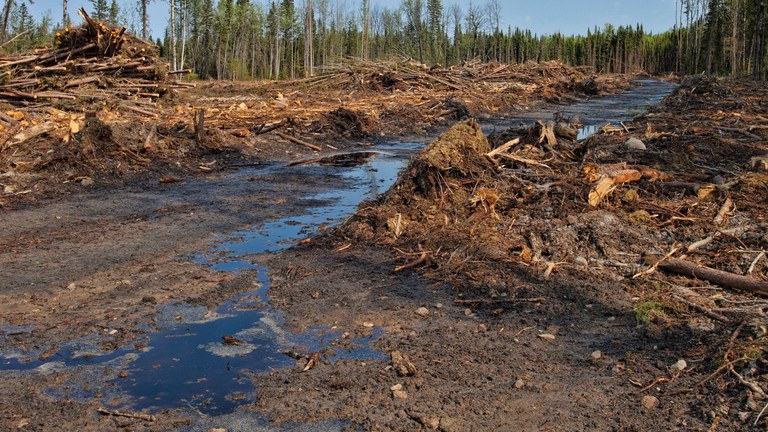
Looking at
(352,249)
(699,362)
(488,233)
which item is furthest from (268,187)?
(699,362)

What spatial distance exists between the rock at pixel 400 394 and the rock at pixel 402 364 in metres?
0.23

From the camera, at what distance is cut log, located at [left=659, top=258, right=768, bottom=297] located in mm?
4934

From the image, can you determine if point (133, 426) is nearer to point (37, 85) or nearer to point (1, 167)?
point (1, 167)

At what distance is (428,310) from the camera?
507 centimetres

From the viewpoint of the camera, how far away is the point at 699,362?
12.9 ft

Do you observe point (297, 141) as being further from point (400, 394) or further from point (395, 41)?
point (395, 41)

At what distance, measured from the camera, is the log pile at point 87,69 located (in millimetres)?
16688

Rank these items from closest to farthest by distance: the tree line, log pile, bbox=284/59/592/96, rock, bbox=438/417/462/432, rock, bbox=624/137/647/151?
rock, bbox=438/417/462/432 → rock, bbox=624/137/647/151 → log pile, bbox=284/59/592/96 → the tree line

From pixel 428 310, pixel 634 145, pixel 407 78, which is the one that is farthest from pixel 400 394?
pixel 407 78

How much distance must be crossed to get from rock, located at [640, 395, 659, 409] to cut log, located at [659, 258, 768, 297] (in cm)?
202

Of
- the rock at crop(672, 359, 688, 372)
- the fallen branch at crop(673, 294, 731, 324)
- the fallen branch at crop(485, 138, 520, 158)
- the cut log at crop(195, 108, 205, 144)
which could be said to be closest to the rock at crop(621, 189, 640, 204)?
the fallen branch at crop(485, 138, 520, 158)

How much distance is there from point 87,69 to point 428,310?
58.4ft

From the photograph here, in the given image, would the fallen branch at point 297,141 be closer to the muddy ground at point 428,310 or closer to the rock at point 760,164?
the muddy ground at point 428,310

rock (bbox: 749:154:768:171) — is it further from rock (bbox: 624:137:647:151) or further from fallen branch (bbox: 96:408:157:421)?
fallen branch (bbox: 96:408:157:421)
